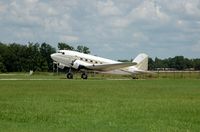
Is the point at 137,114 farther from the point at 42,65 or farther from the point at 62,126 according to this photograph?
the point at 42,65

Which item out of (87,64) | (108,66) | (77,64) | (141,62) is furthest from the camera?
(141,62)

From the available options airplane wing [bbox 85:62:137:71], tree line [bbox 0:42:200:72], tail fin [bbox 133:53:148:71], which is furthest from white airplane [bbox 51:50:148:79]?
tree line [bbox 0:42:200:72]

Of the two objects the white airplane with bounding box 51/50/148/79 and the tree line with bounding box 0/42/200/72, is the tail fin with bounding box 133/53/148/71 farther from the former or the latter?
the tree line with bounding box 0/42/200/72

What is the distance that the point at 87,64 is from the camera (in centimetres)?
7956

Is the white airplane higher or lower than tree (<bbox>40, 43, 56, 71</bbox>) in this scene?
lower

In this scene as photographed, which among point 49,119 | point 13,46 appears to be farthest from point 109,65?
point 13,46

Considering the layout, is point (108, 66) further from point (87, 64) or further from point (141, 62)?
point (141, 62)

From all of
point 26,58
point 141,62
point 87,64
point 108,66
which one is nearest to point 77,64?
point 87,64

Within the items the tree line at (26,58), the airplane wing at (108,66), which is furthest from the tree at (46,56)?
the airplane wing at (108,66)

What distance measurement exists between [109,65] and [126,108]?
200ft

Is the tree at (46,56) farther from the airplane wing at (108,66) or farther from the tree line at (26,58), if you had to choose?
the airplane wing at (108,66)

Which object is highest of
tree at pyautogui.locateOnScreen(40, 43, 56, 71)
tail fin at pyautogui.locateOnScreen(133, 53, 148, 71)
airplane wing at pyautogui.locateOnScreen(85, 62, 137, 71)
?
tree at pyautogui.locateOnScreen(40, 43, 56, 71)

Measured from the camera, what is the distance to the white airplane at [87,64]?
7819cm

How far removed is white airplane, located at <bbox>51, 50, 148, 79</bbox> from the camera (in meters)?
78.2
